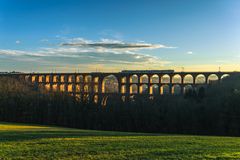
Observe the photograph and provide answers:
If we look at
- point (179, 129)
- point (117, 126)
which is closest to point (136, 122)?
point (117, 126)

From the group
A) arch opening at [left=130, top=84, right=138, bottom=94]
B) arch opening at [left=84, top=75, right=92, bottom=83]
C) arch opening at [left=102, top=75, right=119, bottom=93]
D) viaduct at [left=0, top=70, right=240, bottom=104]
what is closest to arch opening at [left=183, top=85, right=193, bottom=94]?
viaduct at [left=0, top=70, right=240, bottom=104]

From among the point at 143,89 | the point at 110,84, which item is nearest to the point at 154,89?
the point at 143,89

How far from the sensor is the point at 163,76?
51938 mm

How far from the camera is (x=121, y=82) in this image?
5612 cm

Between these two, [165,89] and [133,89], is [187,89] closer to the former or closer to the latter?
[165,89]

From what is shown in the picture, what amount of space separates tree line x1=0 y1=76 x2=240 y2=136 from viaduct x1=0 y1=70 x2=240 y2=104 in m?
2.65

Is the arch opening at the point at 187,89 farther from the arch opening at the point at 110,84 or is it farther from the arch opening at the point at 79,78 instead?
the arch opening at the point at 79,78

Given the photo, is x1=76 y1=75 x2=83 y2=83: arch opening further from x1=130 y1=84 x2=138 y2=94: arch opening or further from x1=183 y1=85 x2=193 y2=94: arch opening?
x1=183 y1=85 x2=193 y2=94: arch opening

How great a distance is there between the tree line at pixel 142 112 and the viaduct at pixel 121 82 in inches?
104

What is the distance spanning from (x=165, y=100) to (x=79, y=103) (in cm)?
1285

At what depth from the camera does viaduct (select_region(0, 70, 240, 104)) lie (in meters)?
49.3

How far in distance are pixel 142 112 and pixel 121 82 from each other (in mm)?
17590

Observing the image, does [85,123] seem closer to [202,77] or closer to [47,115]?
[47,115]

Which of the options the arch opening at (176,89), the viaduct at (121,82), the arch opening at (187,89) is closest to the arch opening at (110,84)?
the viaduct at (121,82)
